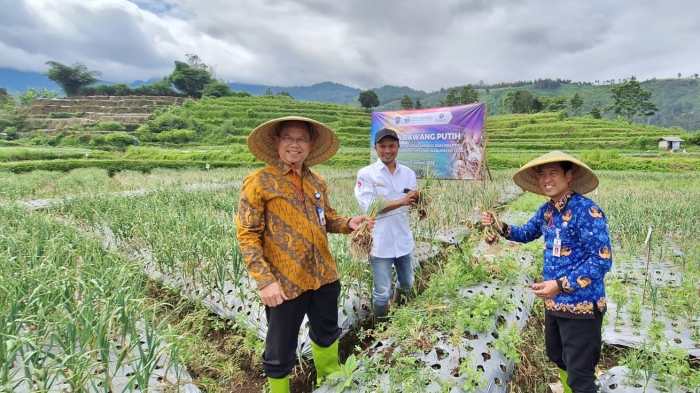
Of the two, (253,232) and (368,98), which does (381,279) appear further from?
(368,98)

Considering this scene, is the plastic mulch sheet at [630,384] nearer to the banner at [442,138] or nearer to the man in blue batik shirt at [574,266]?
the man in blue batik shirt at [574,266]

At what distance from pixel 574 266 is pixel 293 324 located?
150 centimetres

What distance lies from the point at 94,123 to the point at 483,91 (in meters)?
140

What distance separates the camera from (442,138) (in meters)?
5.19

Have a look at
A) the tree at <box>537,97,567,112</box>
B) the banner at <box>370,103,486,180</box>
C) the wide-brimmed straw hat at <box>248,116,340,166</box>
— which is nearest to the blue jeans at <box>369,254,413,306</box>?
the wide-brimmed straw hat at <box>248,116,340,166</box>

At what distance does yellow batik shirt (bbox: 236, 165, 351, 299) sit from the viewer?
1707mm

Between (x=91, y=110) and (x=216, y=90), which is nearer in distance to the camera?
(x=91, y=110)

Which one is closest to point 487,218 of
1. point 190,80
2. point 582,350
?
point 582,350

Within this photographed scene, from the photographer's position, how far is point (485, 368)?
6.94ft

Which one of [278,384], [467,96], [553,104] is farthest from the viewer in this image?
[467,96]

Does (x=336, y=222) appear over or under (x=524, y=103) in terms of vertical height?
under

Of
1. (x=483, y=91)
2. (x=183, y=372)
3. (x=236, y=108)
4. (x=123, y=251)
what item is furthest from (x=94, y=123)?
(x=483, y=91)

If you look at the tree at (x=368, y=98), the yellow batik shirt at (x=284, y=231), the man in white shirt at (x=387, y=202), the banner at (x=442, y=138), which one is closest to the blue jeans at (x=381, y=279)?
the man in white shirt at (x=387, y=202)

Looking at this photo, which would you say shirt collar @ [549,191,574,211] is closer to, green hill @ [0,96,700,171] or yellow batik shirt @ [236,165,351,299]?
yellow batik shirt @ [236,165,351,299]
